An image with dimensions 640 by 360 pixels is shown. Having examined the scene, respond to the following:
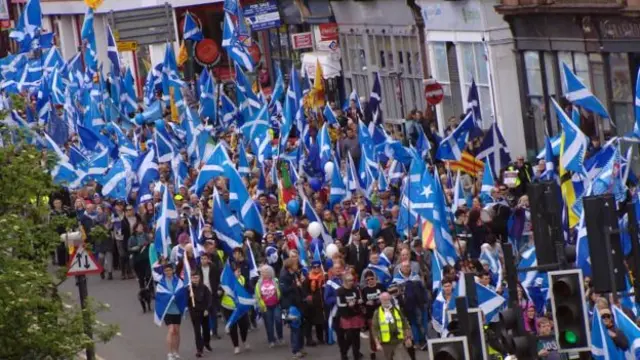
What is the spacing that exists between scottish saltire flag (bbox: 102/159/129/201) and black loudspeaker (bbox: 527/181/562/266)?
87.3ft

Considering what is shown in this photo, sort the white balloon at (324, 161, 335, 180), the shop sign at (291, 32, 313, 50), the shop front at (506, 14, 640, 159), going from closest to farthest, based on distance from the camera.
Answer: the white balloon at (324, 161, 335, 180) → the shop front at (506, 14, 640, 159) → the shop sign at (291, 32, 313, 50)

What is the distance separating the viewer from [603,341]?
80.0ft

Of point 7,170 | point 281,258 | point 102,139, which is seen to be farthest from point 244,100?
point 7,170

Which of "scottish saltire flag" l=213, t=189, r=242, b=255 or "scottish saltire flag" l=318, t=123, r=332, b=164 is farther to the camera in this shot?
"scottish saltire flag" l=318, t=123, r=332, b=164

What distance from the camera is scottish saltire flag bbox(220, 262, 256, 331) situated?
113 feet

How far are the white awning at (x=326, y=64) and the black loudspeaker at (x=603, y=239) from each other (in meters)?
46.2

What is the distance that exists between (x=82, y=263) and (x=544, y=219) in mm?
12451

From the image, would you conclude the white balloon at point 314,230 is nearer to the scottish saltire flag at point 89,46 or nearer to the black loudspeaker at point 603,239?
the black loudspeaker at point 603,239

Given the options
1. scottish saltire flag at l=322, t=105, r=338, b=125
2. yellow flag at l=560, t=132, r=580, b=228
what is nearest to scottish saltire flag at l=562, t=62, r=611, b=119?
yellow flag at l=560, t=132, r=580, b=228

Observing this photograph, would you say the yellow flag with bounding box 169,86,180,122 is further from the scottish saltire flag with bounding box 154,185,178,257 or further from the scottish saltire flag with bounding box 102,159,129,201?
the scottish saltire flag with bounding box 154,185,178,257

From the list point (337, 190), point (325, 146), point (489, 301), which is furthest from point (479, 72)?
point (489, 301)

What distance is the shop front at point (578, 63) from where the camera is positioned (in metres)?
43.9

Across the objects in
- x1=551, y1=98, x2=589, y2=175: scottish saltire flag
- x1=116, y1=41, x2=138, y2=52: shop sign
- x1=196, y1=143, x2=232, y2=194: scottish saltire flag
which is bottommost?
x1=551, y1=98, x2=589, y2=175: scottish saltire flag

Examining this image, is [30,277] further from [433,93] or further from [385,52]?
[385,52]
